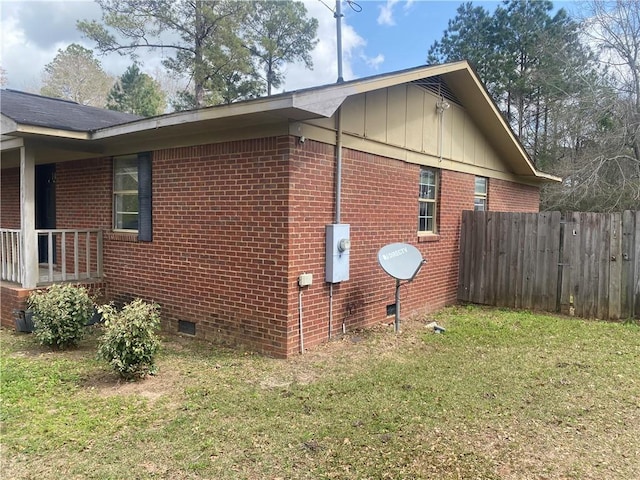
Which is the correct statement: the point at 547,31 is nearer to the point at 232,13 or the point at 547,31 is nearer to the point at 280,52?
the point at 280,52

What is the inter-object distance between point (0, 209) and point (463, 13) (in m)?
24.0

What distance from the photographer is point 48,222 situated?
927 centimetres

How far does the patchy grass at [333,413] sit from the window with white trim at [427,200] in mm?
3010

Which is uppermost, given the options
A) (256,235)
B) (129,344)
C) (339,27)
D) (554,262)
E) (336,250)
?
(339,27)

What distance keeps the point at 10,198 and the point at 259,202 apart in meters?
7.76

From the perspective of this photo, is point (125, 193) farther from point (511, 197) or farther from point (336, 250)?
point (511, 197)

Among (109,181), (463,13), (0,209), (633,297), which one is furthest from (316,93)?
(463,13)

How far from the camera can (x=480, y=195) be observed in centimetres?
1055

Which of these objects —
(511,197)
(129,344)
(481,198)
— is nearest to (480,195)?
(481,198)

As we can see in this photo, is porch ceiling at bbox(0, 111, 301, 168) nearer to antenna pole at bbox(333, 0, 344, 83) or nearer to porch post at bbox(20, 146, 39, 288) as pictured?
porch post at bbox(20, 146, 39, 288)

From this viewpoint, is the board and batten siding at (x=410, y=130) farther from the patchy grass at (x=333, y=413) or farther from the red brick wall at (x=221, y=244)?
the patchy grass at (x=333, y=413)

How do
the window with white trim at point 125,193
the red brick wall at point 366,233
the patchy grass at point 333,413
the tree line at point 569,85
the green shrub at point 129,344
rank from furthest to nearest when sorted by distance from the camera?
the tree line at point 569,85
the window with white trim at point 125,193
the red brick wall at point 366,233
the green shrub at point 129,344
the patchy grass at point 333,413

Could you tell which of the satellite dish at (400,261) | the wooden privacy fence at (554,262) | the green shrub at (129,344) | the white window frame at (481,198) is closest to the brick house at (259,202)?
the satellite dish at (400,261)

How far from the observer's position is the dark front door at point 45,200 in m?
8.97
